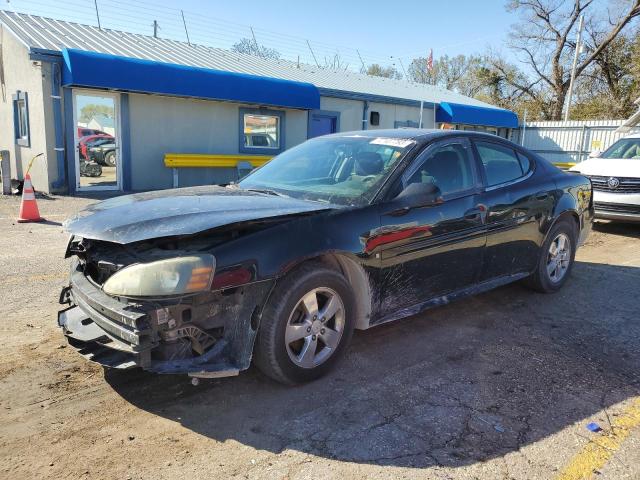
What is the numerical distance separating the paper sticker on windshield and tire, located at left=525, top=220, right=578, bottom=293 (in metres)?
2.00

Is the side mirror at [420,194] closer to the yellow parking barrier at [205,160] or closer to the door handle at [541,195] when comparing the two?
the door handle at [541,195]

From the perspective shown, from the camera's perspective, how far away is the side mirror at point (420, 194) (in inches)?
144

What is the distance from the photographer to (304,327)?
10.5ft

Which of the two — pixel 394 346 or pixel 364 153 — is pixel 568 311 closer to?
pixel 394 346

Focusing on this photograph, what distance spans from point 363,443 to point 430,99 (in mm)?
19634

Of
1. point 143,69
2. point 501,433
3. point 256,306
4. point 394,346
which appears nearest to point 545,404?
point 501,433

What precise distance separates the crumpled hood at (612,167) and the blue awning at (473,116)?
34.7 feet

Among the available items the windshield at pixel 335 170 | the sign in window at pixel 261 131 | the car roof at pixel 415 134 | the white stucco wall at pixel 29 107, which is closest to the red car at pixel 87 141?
the white stucco wall at pixel 29 107

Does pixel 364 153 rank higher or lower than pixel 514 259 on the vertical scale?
higher

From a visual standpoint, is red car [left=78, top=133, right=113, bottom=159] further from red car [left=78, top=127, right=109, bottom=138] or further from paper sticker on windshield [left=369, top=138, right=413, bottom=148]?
paper sticker on windshield [left=369, top=138, right=413, bottom=148]

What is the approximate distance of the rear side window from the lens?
4496 millimetres

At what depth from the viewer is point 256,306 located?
9.64 ft

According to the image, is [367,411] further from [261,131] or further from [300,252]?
[261,131]

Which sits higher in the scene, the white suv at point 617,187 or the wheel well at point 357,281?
the white suv at point 617,187
